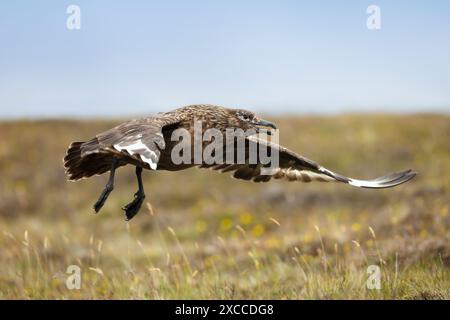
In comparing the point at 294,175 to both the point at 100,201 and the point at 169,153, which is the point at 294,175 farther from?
the point at 100,201

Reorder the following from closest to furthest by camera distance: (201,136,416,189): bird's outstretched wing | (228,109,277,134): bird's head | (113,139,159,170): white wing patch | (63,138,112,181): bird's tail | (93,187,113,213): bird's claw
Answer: (113,139,159,170): white wing patch → (93,187,113,213): bird's claw → (63,138,112,181): bird's tail → (228,109,277,134): bird's head → (201,136,416,189): bird's outstretched wing

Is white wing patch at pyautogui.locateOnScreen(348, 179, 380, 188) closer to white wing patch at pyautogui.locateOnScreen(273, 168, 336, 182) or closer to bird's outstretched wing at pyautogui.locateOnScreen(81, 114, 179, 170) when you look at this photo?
white wing patch at pyautogui.locateOnScreen(273, 168, 336, 182)

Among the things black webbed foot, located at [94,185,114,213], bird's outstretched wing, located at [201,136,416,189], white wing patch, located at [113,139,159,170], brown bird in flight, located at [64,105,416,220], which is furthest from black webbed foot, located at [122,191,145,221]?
bird's outstretched wing, located at [201,136,416,189]

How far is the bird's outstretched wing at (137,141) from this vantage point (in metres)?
4.88

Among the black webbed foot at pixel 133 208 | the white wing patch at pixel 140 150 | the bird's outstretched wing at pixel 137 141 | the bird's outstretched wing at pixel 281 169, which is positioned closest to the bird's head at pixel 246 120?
the bird's outstretched wing at pixel 281 169

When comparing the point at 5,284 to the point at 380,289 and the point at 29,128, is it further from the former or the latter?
the point at 29,128

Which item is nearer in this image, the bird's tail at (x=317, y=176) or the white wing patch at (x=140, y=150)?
the white wing patch at (x=140, y=150)

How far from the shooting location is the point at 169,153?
19.2 ft

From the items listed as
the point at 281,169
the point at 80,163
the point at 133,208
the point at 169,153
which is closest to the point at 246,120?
the point at 281,169

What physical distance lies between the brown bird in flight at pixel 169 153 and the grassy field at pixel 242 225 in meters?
0.65

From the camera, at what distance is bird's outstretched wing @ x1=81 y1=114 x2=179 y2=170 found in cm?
488

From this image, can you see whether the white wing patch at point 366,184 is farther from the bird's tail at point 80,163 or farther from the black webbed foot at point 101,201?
the black webbed foot at point 101,201

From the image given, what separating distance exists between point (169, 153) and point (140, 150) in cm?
95
